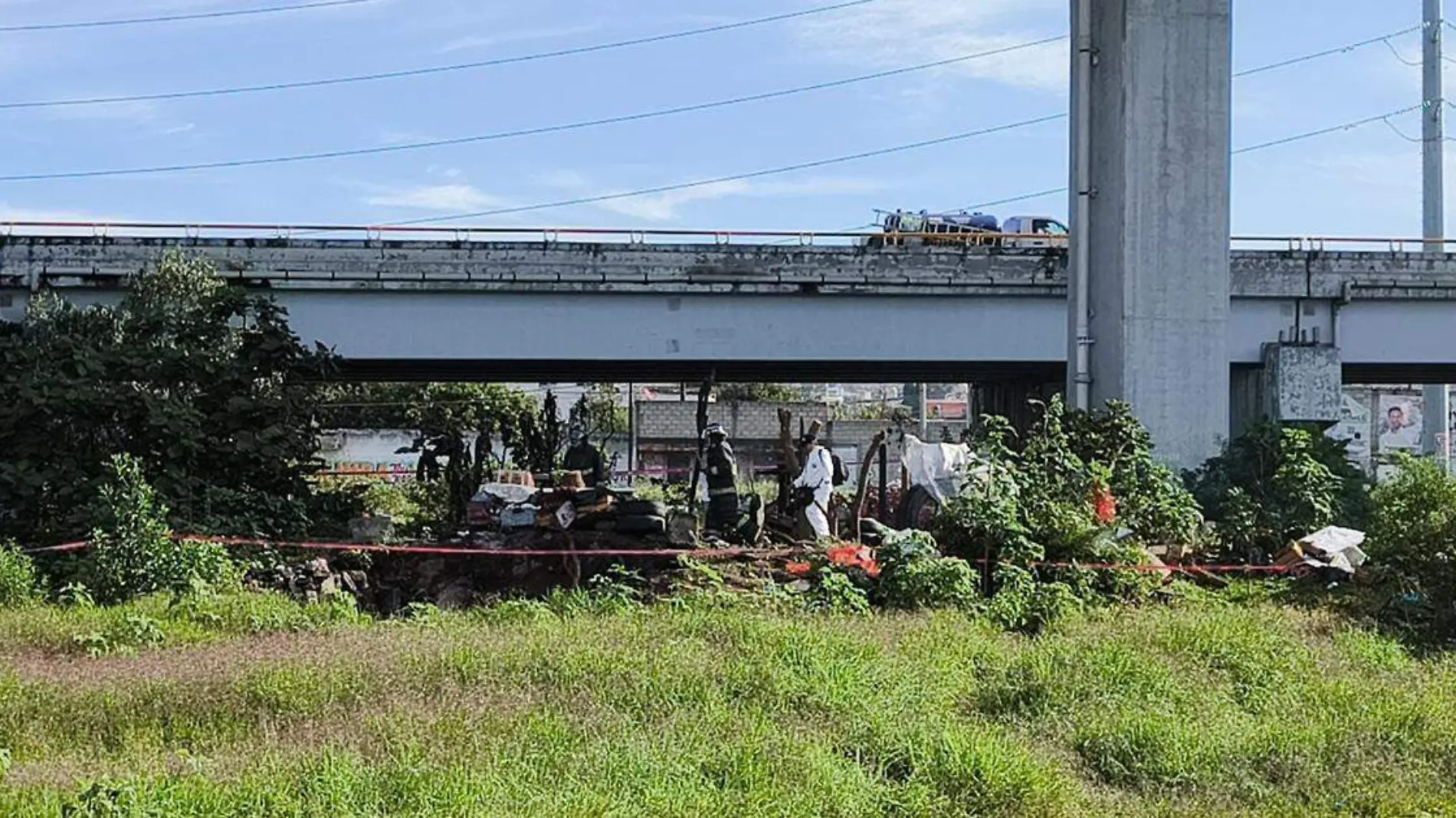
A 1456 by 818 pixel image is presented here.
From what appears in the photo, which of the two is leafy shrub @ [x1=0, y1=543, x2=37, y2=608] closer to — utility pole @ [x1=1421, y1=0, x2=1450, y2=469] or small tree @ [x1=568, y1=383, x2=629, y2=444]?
small tree @ [x1=568, y1=383, x2=629, y2=444]

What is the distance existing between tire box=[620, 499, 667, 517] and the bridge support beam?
18.2 feet

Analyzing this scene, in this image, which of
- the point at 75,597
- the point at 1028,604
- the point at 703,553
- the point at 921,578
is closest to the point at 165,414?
the point at 75,597

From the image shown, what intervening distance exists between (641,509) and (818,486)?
2570mm

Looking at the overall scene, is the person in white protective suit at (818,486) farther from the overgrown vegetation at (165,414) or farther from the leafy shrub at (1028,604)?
the overgrown vegetation at (165,414)

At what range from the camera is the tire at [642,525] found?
17.6 metres

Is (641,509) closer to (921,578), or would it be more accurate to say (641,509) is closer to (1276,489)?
(921,578)

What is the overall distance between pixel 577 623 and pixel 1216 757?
16.0 feet

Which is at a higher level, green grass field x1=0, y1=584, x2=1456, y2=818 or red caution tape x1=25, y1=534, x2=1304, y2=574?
red caution tape x1=25, y1=534, x2=1304, y2=574

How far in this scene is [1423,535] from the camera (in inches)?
495

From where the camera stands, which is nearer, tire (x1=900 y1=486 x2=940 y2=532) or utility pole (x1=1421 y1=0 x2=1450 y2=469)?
tire (x1=900 y1=486 x2=940 y2=532)

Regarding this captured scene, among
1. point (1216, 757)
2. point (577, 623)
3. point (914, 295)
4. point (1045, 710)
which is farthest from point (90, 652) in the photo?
point (914, 295)

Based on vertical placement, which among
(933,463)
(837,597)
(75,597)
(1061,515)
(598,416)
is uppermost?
(598,416)

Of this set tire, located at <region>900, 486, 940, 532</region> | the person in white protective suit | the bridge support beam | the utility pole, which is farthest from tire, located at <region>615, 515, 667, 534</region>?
the utility pole

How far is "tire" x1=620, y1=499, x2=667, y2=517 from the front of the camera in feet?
58.4
